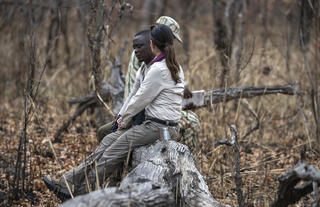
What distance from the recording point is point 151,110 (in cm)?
347

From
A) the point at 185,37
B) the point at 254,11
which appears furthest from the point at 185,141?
the point at 254,11

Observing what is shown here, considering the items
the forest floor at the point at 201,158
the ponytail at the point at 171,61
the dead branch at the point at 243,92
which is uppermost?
the ponytail at the point at 171,61

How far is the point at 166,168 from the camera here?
9.61ft

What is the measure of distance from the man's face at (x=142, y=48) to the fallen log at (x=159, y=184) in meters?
0.84

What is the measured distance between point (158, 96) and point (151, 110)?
A: 4.7 inches

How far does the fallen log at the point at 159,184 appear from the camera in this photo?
2.35 m

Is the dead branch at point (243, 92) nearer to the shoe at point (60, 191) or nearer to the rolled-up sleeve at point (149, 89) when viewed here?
the rolled-up sleeve at point (149, 89)

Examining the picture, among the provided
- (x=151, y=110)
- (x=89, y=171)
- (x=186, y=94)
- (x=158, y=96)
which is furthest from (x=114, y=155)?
(x=186, y=94)

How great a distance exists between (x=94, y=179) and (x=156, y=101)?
2.47ft

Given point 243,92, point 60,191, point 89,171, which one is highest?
point 243,92

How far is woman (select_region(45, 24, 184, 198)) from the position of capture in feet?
11.1


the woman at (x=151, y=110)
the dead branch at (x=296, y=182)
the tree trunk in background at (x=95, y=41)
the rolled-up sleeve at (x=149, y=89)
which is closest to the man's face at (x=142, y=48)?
the woman at (x=151, y=110)

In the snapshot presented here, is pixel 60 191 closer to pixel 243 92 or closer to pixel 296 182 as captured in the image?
pixel 296 182

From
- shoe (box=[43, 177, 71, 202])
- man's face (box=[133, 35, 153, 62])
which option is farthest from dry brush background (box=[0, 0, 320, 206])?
man's face (box=[133, 35, 153, 62])
